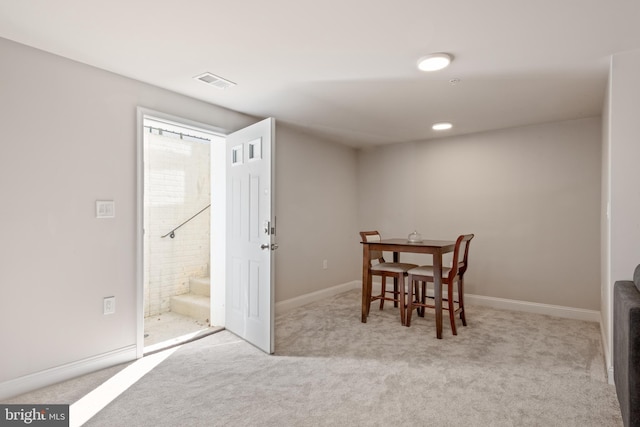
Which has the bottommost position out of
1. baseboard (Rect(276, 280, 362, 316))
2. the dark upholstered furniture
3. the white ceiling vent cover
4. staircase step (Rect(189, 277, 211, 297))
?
baseboard (Rect(276, 280, 362, 316))

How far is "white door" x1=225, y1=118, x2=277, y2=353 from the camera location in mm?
2764

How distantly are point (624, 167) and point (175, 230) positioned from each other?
4394mm

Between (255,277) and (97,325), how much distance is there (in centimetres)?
117

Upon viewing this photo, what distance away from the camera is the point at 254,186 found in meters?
2.98

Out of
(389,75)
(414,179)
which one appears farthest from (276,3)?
(414,179)

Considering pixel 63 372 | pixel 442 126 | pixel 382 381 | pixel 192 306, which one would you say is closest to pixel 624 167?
pixel 442 126

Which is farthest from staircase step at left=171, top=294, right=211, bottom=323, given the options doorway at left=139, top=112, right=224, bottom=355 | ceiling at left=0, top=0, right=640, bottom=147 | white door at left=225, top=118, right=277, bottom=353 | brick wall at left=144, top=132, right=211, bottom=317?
ceiling at left=0, top=0, right=640, bottom=147

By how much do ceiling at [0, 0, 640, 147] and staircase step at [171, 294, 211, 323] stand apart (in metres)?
2.21

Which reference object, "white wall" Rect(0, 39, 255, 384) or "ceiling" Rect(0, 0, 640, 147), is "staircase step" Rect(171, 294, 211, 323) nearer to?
"white wall" Rect(0, 39, 255, 384)

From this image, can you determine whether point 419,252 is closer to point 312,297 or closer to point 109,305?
point 312,297

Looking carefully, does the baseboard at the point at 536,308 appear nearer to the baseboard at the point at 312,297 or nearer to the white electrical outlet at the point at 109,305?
the baseboard at the point at 312,297

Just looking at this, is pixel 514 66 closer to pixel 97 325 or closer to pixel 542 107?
pixel 542 107

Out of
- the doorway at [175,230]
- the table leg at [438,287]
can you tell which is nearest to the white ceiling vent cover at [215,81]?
the doorway at [175,230]

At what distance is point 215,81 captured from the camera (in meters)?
2.69
